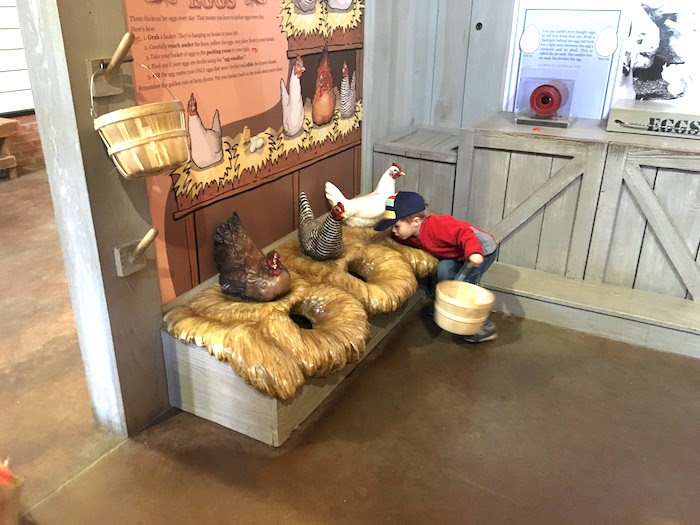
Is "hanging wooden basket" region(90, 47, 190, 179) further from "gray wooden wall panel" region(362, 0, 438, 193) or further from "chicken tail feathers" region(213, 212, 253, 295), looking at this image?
"gray wooden wall panel" region(362, 0, 438, 193)

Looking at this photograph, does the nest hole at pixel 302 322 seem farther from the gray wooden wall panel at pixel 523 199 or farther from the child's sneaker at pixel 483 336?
the gray wooden wall panel at pixel 523 199

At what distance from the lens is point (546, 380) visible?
2.71m

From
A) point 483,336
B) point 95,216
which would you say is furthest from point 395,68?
point 95,216

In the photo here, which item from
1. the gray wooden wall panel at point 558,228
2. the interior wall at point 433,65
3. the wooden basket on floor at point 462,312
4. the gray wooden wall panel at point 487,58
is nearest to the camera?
the wooden basket on floor at point 462,312

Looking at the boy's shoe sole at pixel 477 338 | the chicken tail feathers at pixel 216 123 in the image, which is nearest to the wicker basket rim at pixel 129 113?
the chicken tail feathers at pixel 216 123

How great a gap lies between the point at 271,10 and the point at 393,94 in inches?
55.2

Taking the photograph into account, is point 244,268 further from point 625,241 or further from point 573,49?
point 573,49

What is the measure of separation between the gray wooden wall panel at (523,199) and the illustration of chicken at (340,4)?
1210 mm

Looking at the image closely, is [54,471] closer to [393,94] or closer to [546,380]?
[546,380]

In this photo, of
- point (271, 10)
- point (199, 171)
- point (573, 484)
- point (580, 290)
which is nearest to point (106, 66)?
point (199, 171)

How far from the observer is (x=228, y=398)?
90.7 inches

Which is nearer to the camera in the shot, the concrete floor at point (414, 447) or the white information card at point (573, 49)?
the concrete floor at point (414, 447)

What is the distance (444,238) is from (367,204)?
439 millimetres

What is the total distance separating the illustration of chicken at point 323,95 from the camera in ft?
10.2
